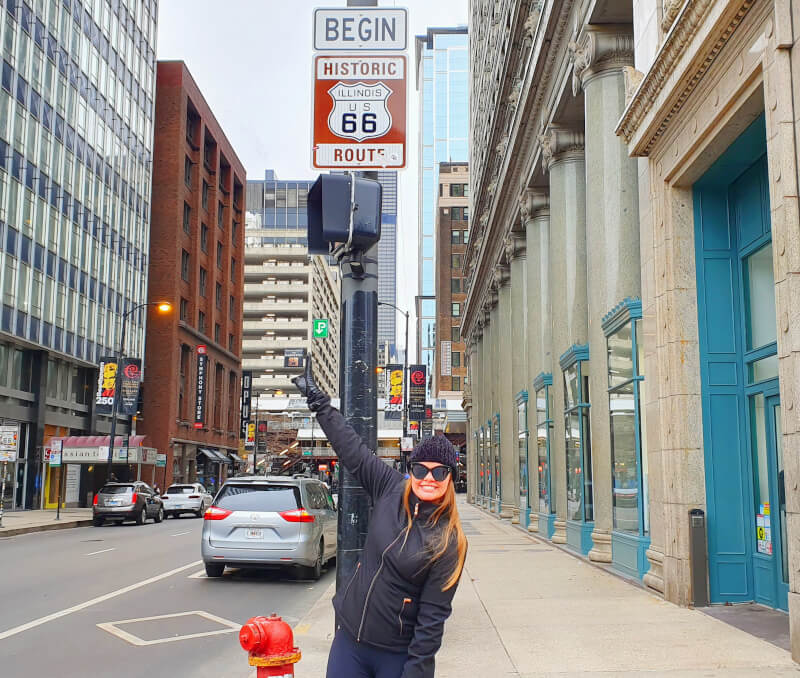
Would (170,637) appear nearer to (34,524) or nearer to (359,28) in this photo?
(359,28)

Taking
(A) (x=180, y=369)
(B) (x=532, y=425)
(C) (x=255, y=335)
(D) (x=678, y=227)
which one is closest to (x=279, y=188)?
(C) (x=255, y=335)

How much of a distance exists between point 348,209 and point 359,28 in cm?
183

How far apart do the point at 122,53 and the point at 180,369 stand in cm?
2240

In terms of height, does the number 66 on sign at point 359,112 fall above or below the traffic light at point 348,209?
above

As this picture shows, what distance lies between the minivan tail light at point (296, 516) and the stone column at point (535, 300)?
9.49 m

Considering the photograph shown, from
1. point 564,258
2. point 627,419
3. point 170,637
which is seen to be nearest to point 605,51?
point 564,258

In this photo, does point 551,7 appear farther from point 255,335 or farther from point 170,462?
point 255,335

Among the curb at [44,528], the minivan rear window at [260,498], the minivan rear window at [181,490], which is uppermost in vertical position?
the minivan rear window at [260,498]

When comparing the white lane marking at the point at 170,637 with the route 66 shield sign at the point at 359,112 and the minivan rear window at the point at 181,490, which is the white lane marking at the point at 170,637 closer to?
the route 66 shield sign at the point at 359,112

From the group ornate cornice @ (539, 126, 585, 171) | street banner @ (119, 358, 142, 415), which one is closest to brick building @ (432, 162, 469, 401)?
street banner @ (119, 358, 142, 415)

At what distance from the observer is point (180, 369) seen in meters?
64.0

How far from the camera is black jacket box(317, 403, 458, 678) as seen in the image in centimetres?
350

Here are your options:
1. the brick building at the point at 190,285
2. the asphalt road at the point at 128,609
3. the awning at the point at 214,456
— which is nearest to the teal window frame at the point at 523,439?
the asphalt road at the point at 128,609

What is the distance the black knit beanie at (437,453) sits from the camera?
12.5 feet
